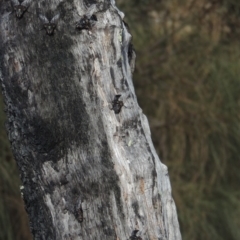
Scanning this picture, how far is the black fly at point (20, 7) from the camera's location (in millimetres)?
1249

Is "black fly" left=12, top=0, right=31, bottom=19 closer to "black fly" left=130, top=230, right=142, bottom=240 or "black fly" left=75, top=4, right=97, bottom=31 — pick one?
"black fly" left=75, top=4, right=97, bottom=31

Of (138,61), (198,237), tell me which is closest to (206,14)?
(138,61)

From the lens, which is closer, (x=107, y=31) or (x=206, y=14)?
(x=107, y=31)

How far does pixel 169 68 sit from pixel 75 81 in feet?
8.10

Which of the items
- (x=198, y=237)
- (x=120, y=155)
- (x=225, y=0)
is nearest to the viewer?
(x=120, y=155)

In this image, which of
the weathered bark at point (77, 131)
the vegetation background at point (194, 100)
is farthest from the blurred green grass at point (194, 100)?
the weathered bark at point (77, 131)

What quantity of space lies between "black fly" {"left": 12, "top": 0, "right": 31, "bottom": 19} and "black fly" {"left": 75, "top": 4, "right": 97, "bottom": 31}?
9cm

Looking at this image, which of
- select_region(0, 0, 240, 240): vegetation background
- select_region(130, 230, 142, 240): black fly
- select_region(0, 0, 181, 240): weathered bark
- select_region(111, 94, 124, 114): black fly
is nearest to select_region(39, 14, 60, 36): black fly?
select_region(0, 0, 181, 240): weathered bark

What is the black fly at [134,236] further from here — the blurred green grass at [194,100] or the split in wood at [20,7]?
the blurred green grass at [194,100]

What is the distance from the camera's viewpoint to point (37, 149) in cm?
127

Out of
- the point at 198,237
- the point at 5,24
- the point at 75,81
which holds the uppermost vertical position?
the point at 198,237

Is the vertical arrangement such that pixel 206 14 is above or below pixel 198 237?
above

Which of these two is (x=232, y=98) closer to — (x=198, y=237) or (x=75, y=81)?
(x=198, y=237)

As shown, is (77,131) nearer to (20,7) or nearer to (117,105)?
(117,105)
